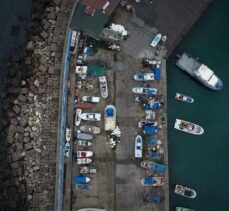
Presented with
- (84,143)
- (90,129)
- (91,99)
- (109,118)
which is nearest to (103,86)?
(91,99)

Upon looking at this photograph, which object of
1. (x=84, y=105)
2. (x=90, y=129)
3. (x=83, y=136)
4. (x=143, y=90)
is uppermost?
(x=143, y=90)

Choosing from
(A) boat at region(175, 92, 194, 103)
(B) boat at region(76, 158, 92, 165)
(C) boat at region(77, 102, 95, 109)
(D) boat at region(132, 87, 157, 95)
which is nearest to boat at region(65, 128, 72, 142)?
(B) boat at region(76, 158, 92, 165)

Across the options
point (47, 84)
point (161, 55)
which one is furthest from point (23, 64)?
point (161, 55)

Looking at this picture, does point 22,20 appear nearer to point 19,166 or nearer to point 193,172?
point 19,166

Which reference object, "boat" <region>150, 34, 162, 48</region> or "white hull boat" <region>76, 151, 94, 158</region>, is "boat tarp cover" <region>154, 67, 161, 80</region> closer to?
"boat" <region>150, 34, 162, 48</region>

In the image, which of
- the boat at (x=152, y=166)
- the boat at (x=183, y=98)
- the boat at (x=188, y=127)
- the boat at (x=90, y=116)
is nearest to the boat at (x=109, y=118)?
the boat at (x=90, y=116)

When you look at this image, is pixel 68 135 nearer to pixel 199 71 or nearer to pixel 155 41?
pixel 155 41

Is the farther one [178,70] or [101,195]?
[178,70]

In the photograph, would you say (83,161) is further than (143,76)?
No
